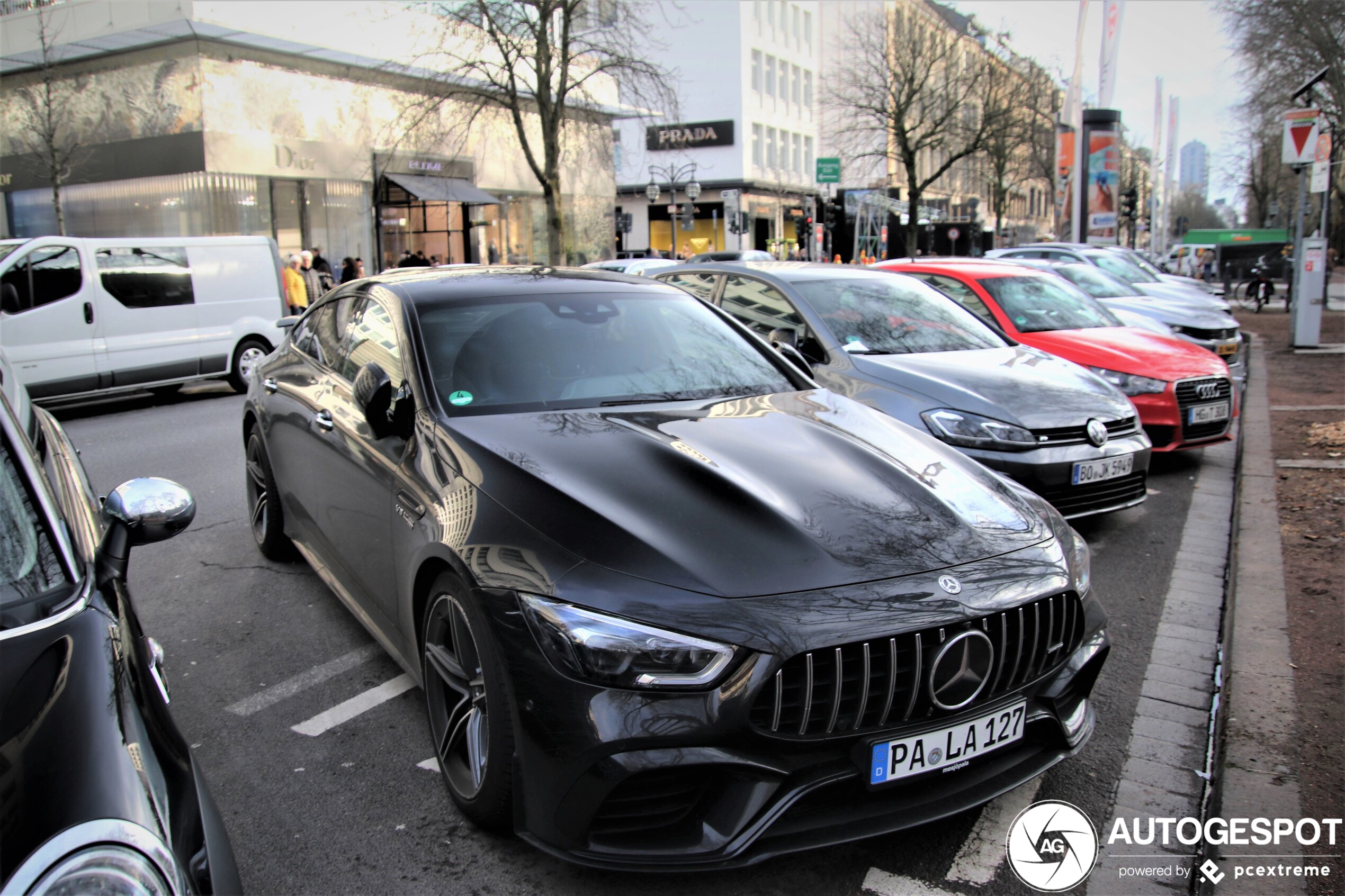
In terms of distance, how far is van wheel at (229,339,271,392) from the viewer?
1323 centimetres

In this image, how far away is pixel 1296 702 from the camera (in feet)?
12.3

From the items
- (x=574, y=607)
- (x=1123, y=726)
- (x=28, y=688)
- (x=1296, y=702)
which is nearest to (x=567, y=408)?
(x=574, y=607)

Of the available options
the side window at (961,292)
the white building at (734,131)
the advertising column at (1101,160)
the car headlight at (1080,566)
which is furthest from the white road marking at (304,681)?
the white building at (734,131)

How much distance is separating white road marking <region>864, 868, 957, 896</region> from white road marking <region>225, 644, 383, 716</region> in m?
2.32

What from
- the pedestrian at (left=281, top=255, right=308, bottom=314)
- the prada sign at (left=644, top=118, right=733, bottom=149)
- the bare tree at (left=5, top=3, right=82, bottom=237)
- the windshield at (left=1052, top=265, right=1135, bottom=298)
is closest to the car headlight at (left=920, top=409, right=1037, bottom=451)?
the windshield at (left=1052, top=265, right=1135, bottom=298)

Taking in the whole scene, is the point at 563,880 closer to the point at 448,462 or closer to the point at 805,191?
the point at 448,462

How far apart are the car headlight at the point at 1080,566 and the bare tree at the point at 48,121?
985 inches

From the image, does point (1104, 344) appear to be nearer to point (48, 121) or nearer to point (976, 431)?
point (976, 431)

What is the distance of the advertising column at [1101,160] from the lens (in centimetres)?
3028

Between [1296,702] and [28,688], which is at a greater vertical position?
[28,688]

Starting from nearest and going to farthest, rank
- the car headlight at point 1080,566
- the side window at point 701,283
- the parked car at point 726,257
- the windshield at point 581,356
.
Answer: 1. the car headlight at point 1080,566
2. the windshield at point 581,356
3. the side window at point 701,283
4. the parked car at point 726,257

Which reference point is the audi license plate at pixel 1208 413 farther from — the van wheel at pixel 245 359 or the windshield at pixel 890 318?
the van wheel at pixel 245 359

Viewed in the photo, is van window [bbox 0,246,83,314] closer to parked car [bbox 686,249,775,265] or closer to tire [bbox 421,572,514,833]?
parked car [bbox 686,249,775,265]

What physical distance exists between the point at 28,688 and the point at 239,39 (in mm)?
25976
